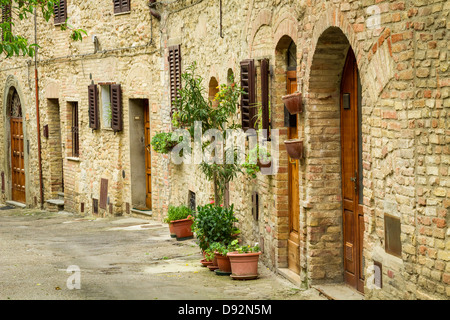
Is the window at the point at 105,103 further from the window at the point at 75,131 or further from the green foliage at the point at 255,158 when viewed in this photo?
the green foliage at the point at 255,158

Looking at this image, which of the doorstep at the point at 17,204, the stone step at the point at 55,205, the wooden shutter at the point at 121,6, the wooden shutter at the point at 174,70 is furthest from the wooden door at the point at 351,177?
the doorstep at the point at 17,204

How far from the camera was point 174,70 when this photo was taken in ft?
43.9

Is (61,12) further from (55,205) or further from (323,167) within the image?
(323,167)

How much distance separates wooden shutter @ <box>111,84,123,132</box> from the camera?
15.1 meters

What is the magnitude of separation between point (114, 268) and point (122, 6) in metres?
6.85

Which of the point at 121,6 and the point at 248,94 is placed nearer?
the point at 248,94

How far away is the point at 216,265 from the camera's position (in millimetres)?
9250

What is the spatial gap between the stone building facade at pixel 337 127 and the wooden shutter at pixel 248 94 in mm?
94

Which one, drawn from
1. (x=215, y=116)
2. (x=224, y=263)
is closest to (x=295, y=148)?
(x=224, y=263)

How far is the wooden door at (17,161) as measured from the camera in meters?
20.4

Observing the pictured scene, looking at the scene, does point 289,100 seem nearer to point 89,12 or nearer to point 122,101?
point 122,101

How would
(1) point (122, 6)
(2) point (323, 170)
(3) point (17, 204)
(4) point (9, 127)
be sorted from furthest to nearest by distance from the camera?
(4) point (9, 127) < (3) point (17, 204) < (1) point (122, 6) < (2) point (323, 170)

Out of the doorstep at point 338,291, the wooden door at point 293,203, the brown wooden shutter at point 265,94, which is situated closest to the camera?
the doorstep at point 338,291

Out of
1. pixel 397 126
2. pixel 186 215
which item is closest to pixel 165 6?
pixel 186 215
